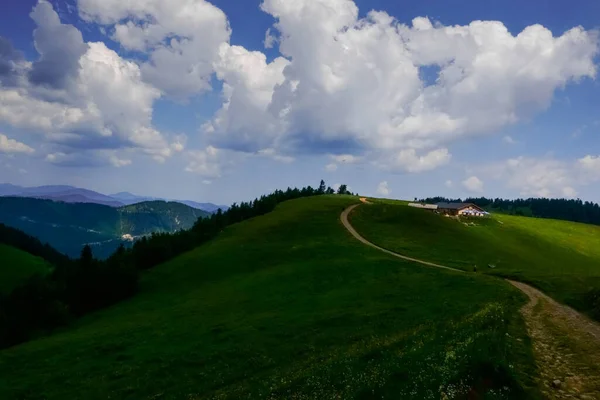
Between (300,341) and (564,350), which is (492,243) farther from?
(564,350)

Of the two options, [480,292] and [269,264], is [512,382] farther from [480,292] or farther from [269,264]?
[269,264]

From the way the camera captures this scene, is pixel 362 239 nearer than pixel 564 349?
No

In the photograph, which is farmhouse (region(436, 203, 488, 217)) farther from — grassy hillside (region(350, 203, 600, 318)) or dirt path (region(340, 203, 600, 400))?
dirt path (region(340, 203, 600, 400))

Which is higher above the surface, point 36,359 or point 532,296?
point 532,296

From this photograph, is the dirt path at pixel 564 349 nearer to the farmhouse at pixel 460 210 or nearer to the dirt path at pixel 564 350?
the dirt path at pixel 564 350

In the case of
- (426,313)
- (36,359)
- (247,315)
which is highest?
(426,313)

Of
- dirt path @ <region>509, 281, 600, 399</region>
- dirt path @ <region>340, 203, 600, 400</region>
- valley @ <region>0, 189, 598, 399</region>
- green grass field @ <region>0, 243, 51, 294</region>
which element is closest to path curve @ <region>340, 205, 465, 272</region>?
valley @ <region>0, 189, 598, 399</region>

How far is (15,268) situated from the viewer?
589ft

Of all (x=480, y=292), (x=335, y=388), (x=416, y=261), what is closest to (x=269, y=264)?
(x=416, y=261)

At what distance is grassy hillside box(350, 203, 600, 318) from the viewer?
71175 millimetres

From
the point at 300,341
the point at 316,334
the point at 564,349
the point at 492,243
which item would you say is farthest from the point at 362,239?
the point at 564,349

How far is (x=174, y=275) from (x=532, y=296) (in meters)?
63.5

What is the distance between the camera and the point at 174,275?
8444 cm

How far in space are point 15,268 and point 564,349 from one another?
206 metres
